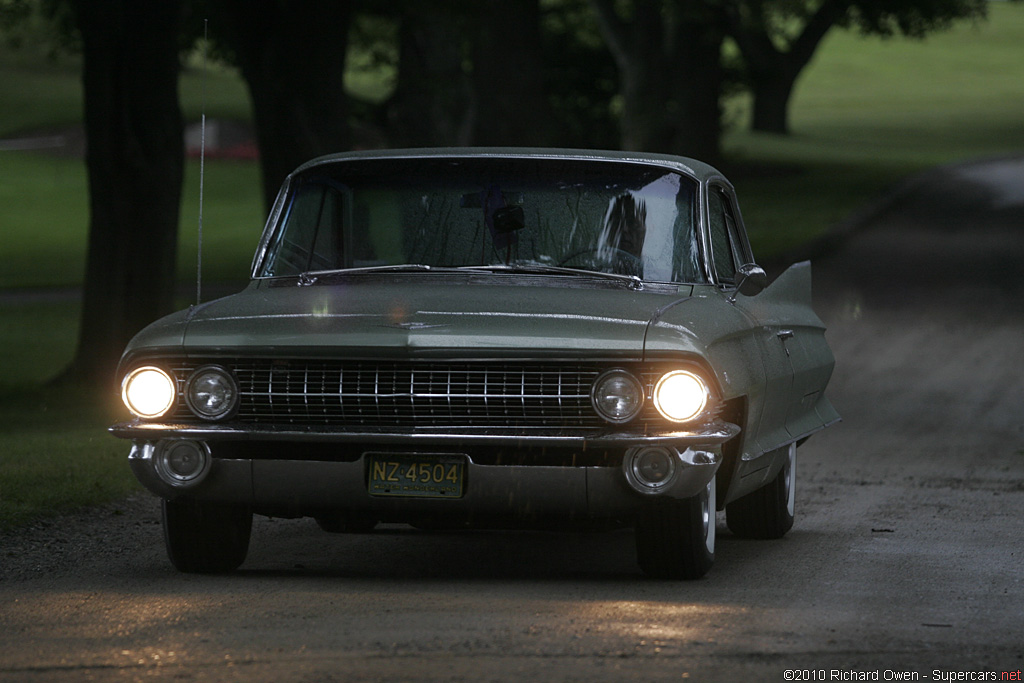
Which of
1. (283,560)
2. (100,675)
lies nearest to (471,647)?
(100,675)

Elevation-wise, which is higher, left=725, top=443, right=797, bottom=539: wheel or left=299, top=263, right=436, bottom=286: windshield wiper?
left=299, top=263, right=436, bottom=286: windshield wiper

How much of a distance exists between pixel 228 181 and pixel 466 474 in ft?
146

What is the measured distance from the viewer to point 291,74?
61.3 ft

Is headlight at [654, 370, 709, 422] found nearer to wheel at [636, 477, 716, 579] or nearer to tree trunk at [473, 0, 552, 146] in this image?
wheel at [636, 477, 716, 579]

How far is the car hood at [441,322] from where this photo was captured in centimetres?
658

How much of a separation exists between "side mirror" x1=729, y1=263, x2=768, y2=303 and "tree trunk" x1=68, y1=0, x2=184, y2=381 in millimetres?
9316

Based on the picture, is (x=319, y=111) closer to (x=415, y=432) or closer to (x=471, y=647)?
(x=415, y=432)

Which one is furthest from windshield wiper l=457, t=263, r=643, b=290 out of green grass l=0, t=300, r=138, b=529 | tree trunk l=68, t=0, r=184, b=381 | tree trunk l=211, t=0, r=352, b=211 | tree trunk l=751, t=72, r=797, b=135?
tree trunk l=751, t=72, r=797, b=135

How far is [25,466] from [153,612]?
14.5 feet

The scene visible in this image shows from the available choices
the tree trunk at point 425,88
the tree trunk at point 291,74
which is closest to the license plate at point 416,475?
the tree trunk at point 291,74

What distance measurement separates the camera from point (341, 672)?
5.21 meters

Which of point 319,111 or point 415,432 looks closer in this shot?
point 415,432

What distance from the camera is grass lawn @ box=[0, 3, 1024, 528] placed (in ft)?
39.0

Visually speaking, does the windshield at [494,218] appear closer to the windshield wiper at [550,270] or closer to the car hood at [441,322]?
the windshield wiper at [550,270]
